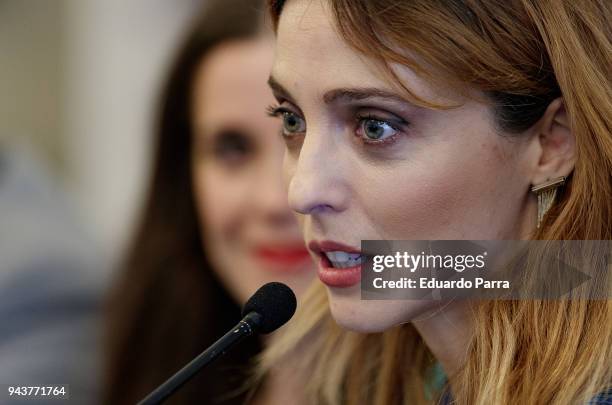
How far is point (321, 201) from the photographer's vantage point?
2.89 feet

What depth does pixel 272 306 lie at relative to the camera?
85 cm

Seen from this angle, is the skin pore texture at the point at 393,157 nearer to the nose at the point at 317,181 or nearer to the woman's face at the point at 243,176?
the nose at the point at 317,181

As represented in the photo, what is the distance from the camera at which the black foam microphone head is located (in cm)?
85

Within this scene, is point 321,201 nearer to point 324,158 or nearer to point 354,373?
point 324,158

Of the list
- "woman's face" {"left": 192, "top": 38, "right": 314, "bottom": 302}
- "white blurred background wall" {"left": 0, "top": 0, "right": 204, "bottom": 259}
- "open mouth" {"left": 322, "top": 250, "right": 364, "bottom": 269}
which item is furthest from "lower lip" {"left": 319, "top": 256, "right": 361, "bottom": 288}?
"white blurred background wall" {"left": 0, "top": 0, "right": 204, "bottom": 259}

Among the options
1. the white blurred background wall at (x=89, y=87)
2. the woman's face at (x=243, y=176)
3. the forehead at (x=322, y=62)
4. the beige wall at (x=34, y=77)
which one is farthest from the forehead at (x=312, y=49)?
the beige wall at (x=34, y=77)

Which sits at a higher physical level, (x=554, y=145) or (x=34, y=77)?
(x=34, y=77)

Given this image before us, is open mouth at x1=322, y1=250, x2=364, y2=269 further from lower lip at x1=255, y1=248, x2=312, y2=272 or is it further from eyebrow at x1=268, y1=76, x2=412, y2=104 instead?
lower lip at x1=255, y1=248, x2=312, y2=272

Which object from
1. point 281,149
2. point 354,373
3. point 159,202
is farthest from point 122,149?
point 354,373

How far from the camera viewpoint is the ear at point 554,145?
888mm

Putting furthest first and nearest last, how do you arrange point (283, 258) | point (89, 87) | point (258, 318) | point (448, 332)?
1. point (89, 87)
2. point (283, 258)
3. point (448, 332)
4. point (258, 318)

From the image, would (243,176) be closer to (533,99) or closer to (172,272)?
(172,272)

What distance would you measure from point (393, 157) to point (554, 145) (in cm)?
15

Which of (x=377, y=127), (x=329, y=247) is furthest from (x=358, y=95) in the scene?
(x=329, y=247)
